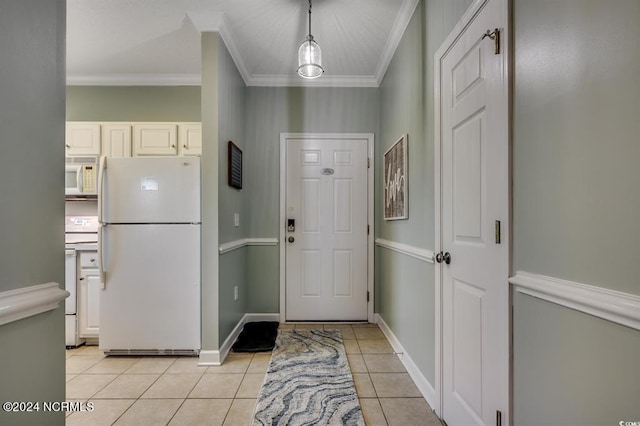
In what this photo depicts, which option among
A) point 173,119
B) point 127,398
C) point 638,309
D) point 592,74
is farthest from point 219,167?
point 638,309

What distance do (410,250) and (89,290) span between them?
8.91 feet

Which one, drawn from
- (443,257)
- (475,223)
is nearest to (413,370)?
(443,257)

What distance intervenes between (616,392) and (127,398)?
2390mm

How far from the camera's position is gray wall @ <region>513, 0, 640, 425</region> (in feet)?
2.21

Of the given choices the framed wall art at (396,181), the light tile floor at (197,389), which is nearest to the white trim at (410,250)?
the framed wall art at (396,181)

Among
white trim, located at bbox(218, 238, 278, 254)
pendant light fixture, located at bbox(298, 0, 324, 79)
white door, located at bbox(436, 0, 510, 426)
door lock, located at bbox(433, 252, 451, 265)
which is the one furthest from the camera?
white trim, located at bbox(218, 238, 278, 254)

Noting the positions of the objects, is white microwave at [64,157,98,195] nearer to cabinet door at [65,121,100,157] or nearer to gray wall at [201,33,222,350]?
cabinet door at [65,121,100,157]

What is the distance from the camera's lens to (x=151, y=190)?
237 centimetres

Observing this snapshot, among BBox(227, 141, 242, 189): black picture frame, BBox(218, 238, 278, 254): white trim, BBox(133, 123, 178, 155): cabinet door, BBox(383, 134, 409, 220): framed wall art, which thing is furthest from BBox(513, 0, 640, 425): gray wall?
BBox(133, 123, 178, 155): cabinet door

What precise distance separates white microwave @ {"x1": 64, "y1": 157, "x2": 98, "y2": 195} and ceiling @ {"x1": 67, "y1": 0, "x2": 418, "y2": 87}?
0.95m

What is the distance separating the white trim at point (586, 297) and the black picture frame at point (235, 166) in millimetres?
2262

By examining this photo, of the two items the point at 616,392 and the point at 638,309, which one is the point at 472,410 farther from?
the point at 638,309

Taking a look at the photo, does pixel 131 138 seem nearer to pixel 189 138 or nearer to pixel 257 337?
pixel 189 138

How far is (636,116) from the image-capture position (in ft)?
2.13
